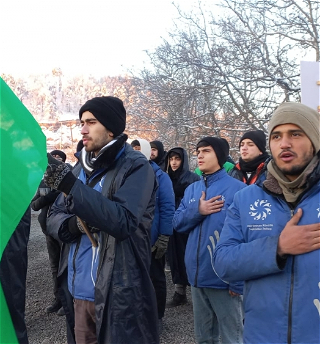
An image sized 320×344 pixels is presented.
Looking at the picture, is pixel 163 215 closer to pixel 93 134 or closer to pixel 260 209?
pixel 93 134

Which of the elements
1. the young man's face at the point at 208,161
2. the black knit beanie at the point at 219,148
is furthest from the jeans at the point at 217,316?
the black knit beanie at the point at 219,148

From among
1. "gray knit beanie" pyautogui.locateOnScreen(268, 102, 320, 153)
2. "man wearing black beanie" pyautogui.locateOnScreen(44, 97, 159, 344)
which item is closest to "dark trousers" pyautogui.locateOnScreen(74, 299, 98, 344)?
"man wearing black beanie" pyautogui.locateOnScreen(44, 97, 159, 344)

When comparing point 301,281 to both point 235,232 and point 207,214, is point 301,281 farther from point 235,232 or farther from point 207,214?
point 207,214

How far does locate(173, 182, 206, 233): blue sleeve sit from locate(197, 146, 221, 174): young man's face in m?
0.24

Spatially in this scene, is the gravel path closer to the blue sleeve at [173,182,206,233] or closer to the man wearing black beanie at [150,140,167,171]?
the blue sleeve at [173,182,206,233]

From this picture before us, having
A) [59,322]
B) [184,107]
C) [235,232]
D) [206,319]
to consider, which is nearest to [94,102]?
[235,232]

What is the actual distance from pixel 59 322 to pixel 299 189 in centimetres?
366

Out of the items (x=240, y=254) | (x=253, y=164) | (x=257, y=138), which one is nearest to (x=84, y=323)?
(x=240, y=254)

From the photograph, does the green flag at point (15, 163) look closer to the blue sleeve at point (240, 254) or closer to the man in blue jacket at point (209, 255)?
the blue sleeve at point (240, 254)

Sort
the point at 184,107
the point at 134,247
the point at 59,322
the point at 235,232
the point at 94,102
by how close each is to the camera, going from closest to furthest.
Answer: the point at 235,232, the point at 134,247, the point at 94,102, the point at 59,322, the point at 184,107

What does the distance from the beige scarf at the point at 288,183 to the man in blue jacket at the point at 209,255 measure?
1.20m

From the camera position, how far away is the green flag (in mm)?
1264

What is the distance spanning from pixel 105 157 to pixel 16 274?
105 cm

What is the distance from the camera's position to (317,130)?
5.88 ft
